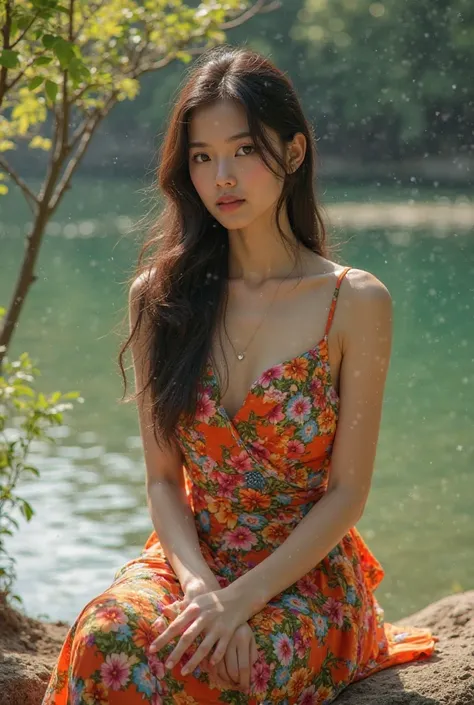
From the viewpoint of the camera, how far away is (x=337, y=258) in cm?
321

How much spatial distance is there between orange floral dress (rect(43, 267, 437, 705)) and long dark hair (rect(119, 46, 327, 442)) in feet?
0.30

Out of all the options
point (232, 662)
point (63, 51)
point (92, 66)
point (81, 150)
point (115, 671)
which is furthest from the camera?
point (81, 150)

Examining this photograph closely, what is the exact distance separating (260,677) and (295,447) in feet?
1.85

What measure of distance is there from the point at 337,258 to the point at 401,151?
1620 inches

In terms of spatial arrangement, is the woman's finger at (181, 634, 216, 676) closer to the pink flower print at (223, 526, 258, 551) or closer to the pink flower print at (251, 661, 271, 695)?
the pink flower print at (251, 661, 271, 695)

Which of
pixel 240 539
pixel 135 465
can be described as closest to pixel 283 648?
pixel 240 539

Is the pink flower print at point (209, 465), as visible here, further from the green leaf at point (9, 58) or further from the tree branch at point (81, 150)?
the tree branch at point (81, 150)

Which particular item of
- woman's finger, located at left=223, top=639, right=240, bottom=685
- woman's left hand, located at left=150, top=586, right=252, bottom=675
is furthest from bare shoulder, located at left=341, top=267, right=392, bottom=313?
woman's finger, located at left=223, top=639, right=240, bottom=685

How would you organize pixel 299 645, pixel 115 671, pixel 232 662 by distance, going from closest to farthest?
pixel 115 671, pixel 232 662, pixel 299 645

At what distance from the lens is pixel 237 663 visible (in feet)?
7.89

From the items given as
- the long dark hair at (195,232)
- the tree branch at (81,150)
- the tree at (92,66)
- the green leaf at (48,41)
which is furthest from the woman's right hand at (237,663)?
the tree branch at (81,150)

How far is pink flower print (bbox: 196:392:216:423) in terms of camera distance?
2781 mm

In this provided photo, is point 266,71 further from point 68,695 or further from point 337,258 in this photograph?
point 68,695

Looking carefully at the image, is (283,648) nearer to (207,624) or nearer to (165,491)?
(207,624)
